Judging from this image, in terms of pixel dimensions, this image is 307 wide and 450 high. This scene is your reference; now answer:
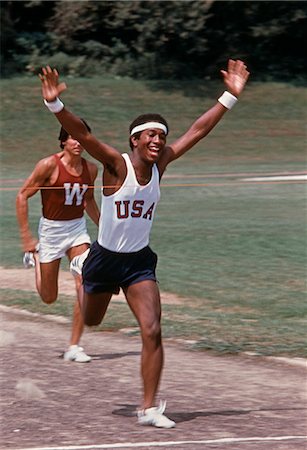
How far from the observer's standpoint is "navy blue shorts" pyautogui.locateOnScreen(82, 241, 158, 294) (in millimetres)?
7984

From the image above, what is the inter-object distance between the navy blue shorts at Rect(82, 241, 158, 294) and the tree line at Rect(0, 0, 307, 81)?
36051 mm

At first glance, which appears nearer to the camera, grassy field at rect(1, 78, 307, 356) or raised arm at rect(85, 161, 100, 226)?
raised arm at rect(85, 161, 100, 226)

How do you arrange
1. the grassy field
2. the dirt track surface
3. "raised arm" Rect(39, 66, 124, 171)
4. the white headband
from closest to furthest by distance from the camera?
1. the dirt track surface
2. "raised arm" Rect(39, 66, 124, 171)
3. the white headband
4. the grassy field

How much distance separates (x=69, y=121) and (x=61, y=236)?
2975mm

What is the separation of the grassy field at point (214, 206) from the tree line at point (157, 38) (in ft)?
3.99

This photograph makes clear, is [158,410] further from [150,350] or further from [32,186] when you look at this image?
[32,186]

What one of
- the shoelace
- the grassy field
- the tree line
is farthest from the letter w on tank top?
the tree line

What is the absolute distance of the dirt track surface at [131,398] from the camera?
7156mm

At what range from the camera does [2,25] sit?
44906mm

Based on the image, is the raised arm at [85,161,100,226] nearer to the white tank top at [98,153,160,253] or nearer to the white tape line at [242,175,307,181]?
the white tank top at [98,153,160,253]

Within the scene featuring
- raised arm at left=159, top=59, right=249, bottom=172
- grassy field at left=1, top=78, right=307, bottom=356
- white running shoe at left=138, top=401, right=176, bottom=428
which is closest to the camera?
white running shoe at left=138, top=401, right=176, bottom=428

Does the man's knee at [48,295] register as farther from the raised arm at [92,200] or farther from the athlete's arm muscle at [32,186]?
the raised arm at [92,200]

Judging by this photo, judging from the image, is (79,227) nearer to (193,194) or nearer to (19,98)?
(193,194)

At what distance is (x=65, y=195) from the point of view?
10.4 metres
